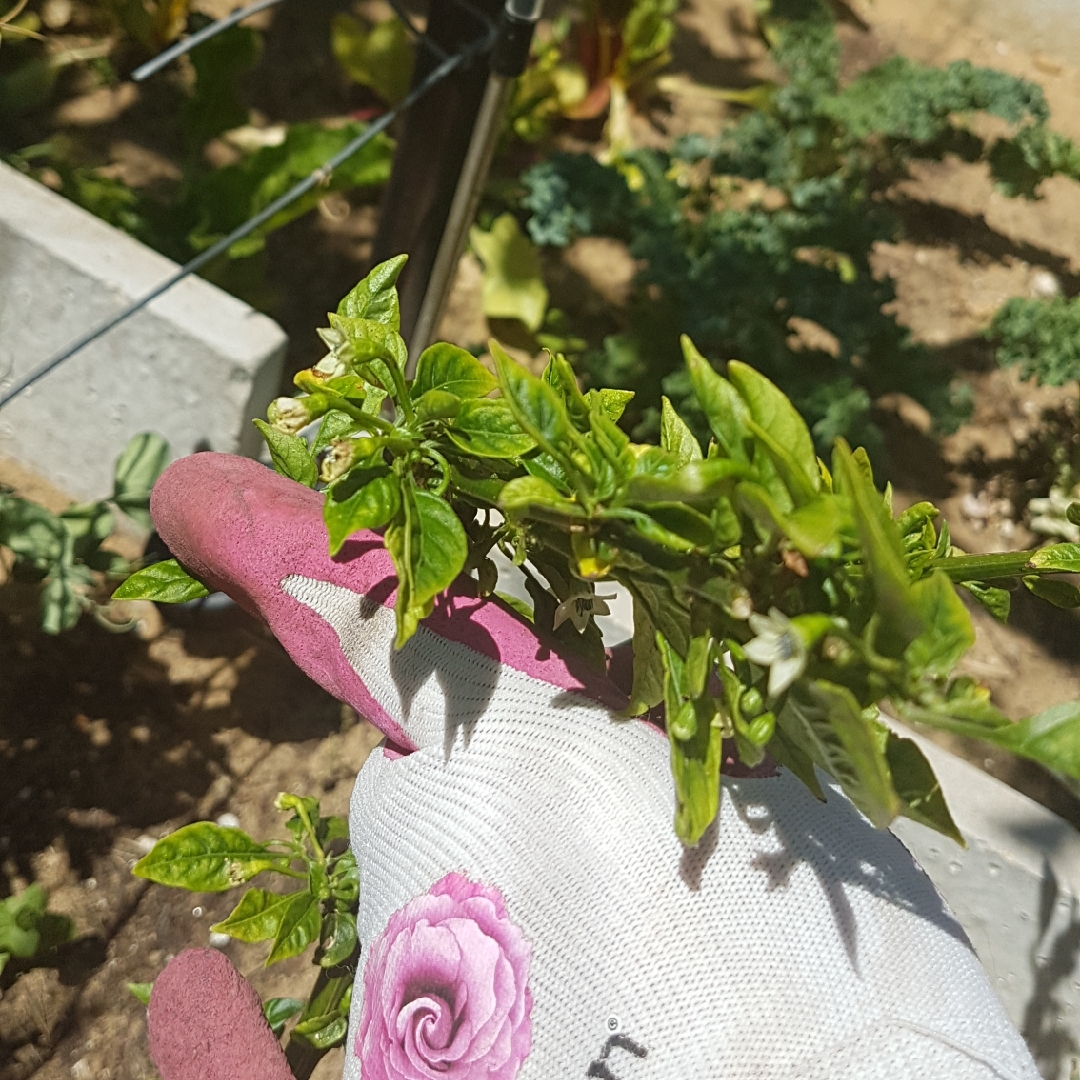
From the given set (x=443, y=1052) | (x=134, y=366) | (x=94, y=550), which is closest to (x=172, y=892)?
(x=94, y=550)

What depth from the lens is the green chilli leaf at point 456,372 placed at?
68cm

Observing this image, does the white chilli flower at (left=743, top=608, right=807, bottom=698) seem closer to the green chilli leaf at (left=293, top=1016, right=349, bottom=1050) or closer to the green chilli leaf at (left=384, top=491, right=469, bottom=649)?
the green chilli leaf at (left=384, top=491, right=469, bottom=649)

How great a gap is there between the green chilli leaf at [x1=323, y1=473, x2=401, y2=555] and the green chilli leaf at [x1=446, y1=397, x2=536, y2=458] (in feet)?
0.18

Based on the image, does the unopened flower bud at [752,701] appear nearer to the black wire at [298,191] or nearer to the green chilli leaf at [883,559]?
the green chilli leaf at [883,559]

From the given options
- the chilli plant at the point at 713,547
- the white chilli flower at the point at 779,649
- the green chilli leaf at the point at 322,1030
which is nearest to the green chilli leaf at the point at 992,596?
the chilli plant at the point at 713,547

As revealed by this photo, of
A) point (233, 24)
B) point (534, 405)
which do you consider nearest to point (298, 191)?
point (233, 24)

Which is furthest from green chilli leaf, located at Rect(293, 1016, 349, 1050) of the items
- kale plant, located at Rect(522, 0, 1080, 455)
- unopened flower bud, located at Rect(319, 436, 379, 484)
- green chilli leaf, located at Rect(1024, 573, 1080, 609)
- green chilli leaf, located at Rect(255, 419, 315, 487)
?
kale plant, located at Rect(522, 0, 1080, 455)

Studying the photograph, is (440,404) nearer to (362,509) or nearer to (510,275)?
(362,509)

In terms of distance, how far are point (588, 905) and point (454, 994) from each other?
111mm

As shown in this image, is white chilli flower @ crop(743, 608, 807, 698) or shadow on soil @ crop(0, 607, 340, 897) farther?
shadow on soil @ crop(0, 607, 340, 897)

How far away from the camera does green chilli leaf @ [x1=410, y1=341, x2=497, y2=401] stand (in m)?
0.68

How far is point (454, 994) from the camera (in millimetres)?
693

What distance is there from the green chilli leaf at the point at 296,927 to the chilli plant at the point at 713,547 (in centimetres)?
44

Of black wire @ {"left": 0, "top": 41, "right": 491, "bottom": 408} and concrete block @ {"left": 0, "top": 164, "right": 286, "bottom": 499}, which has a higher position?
black wire @ {"left": 0, "top": 41, "right": 491, "bottom": 408}
